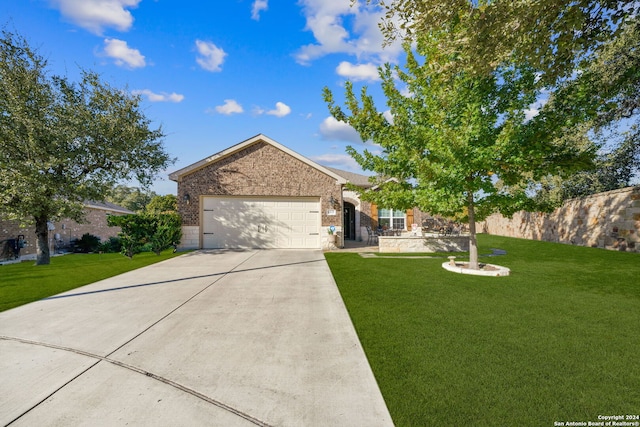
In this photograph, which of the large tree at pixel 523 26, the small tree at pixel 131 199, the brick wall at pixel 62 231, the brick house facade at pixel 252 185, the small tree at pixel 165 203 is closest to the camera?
the large tree at pixel 523 26

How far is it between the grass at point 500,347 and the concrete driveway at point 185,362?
410 millimetres

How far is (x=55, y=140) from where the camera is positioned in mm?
10172

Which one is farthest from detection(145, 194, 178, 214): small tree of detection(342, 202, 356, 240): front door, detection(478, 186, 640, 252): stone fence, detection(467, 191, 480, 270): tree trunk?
detection(478, 186, 640, 252): stone fence

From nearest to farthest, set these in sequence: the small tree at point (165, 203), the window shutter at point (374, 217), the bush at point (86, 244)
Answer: the bush at point (86, 244) < the window shutter at point (374, 217) < the small tree at point (165, 203)

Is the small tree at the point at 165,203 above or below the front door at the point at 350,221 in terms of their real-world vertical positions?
above

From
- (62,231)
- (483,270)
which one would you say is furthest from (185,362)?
(62,231)

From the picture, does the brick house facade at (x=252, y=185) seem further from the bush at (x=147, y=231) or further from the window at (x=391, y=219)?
the window at (x=391, y=219)

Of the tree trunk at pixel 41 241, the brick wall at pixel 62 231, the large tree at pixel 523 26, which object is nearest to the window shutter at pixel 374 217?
the large tree at pixel 523 26

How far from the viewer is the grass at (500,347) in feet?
8.15

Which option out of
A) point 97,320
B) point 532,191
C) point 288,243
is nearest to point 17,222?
point 288,243

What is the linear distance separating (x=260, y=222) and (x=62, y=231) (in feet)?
41.6

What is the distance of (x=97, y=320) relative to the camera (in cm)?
462

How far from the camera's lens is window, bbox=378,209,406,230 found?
19203 millimetres

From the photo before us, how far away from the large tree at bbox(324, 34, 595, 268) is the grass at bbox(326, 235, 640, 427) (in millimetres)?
2443
